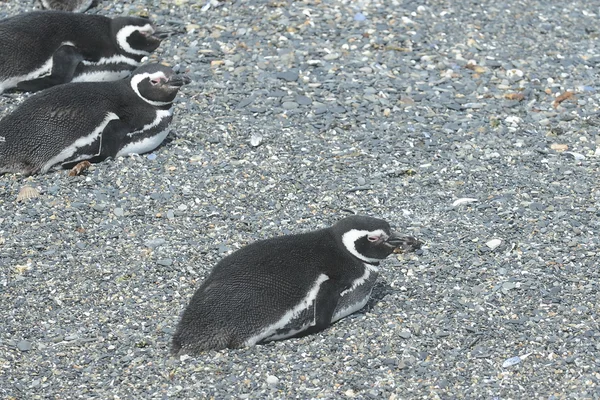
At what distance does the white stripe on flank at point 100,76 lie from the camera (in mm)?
7398

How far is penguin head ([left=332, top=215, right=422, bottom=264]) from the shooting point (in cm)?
512

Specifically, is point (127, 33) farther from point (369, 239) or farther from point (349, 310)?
point (349, 310)

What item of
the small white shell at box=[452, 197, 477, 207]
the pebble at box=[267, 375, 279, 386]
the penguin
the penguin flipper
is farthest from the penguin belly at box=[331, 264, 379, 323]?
the penguin

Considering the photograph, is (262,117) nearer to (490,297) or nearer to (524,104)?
(524,104)

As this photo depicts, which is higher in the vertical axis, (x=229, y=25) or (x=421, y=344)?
(x=421, y=344)

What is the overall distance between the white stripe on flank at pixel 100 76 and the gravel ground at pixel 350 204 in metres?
0.34

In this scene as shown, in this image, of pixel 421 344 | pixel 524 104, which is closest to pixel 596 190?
pixel 524 104

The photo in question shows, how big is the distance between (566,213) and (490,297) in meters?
1.06

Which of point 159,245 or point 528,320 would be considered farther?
point 159,245

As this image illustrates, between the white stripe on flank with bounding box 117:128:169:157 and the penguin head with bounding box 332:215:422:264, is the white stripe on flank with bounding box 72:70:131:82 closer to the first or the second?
the white stripe on flank with bounding box 117:128:169:157

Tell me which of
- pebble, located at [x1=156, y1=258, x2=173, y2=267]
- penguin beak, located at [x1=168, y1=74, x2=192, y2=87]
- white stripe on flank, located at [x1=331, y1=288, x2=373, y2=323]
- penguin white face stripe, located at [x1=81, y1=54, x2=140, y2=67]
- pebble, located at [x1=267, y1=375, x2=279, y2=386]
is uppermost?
pebble, located at [x1=267, y1=375, x2=279, y2=386]

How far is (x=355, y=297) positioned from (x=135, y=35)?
3383 mm

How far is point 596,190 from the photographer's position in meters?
6.25

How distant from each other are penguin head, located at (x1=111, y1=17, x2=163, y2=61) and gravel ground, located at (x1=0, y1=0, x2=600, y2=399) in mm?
201
